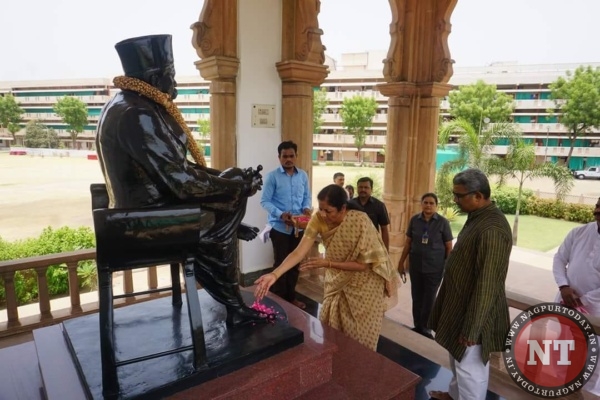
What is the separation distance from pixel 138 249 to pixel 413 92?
468cm

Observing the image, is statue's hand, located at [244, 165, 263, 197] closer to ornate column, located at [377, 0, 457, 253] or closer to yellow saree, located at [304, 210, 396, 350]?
yellow saree, located at [304, 210, 396, 350]

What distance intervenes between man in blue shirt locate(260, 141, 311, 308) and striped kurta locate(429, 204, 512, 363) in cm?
191

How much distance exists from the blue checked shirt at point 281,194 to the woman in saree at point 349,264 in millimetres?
1526

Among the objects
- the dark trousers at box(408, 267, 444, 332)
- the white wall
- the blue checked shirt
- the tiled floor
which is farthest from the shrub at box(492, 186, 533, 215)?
the tiled floor

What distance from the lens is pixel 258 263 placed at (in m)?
4.62

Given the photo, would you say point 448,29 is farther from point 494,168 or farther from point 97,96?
point 97,96

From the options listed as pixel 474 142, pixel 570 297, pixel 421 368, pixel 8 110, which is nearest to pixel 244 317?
pixel 421 368

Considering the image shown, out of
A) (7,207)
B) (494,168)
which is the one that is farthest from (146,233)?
(7,207)

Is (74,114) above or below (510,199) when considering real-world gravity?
above

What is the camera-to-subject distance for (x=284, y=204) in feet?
13.4

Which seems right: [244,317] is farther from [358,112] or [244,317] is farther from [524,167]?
[358,112]

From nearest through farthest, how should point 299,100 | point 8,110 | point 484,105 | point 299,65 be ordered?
point 299,65
point 299,100
point 8,110
point 484,105

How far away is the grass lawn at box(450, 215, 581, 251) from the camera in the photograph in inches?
575

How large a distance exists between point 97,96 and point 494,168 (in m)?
32.7
